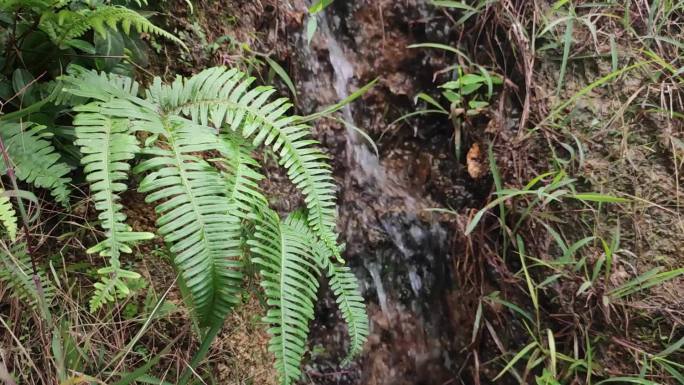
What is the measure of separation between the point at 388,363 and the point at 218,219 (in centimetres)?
136

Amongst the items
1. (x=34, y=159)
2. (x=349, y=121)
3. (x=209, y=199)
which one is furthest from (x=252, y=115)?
(x=349, y=121)

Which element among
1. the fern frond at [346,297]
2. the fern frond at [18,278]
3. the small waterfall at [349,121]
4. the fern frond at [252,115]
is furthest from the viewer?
the small waterfall at [349,121]

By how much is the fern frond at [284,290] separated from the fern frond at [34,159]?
1.87 feet

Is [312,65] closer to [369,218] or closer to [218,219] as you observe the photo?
[369,218]

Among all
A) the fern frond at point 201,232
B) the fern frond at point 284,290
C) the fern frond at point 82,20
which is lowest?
the fern frond at point 284,290

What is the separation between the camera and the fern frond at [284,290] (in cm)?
138

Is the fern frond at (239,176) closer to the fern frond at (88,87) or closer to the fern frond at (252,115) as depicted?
the fern frond at (252,115)

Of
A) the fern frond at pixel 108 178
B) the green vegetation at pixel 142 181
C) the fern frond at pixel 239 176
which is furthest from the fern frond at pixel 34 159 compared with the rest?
the fern frond at pixel 239 176

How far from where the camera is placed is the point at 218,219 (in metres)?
1.29

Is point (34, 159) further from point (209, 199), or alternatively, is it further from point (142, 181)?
point (209, 199)

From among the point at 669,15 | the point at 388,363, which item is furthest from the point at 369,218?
the point at 669,15

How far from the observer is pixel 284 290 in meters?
1.45

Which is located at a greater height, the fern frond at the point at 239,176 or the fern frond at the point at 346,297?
the fern frond at the point at 239,176

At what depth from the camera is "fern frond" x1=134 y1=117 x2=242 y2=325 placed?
1253 millimetres
